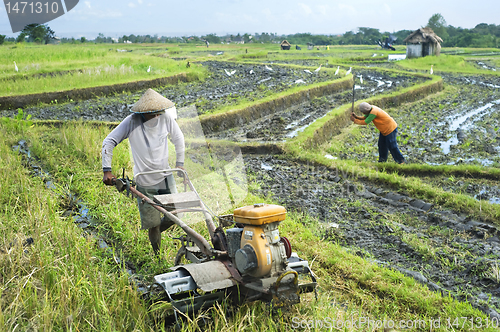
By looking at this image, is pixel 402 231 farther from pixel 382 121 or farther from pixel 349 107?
pixel 349 107

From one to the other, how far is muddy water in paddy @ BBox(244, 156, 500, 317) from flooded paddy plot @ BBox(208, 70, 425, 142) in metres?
2.91

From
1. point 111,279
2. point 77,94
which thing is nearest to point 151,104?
point 111,279

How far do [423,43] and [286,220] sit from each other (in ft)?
100

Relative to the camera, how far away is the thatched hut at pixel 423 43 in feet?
99.8

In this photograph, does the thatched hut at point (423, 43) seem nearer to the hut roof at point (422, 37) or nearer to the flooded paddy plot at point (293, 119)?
the hut roof at point (422, 37)

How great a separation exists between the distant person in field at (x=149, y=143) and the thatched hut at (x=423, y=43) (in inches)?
1224

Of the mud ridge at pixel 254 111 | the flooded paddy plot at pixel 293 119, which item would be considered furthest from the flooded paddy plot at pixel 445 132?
the mud ridge at pixel 254 111

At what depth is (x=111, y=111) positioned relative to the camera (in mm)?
11133

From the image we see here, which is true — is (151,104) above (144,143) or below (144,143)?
above

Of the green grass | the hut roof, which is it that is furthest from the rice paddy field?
the hut roof

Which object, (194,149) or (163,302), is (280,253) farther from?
(194,149)

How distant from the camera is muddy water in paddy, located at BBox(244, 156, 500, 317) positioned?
150 inches

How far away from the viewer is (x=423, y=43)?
102 feet

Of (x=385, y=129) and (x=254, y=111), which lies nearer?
(x=385, y=129)
